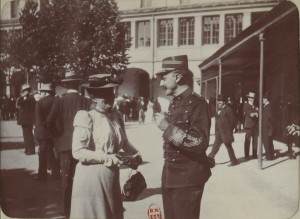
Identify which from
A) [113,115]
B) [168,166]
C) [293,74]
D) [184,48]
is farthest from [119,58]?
[293,74]

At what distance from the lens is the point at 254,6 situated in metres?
2.37

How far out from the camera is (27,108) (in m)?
2.33

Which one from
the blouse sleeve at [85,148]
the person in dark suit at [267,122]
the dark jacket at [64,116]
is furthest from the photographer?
the person in dark suit at [267,122]

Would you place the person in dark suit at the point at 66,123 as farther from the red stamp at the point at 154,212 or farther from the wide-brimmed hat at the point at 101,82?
the red stamp at the point at 154,212

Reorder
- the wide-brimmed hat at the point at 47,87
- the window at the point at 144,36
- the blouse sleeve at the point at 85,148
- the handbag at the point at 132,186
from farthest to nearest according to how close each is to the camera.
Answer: the window at the point at 144,36 < the wide-brimmed hat at the point at 47,87 < the handbag at the point at 132,186 < the blouse sleeve at the point at 85,148

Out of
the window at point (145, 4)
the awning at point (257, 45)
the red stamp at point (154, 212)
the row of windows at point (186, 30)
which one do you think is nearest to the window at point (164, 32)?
the row of windows at point (186, 30)

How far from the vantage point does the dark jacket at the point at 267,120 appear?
2.53m

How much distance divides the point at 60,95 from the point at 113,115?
0.49 meters

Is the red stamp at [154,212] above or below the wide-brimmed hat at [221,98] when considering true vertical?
below

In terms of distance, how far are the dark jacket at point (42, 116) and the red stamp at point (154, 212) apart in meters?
0.72

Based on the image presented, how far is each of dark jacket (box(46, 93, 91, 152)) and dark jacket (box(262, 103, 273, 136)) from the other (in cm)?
117

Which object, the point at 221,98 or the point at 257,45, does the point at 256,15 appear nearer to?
the point at 257,45

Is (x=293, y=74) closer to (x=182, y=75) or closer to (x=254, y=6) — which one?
(x=254, y=6)

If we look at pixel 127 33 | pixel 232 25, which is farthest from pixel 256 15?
pixel 127 33
